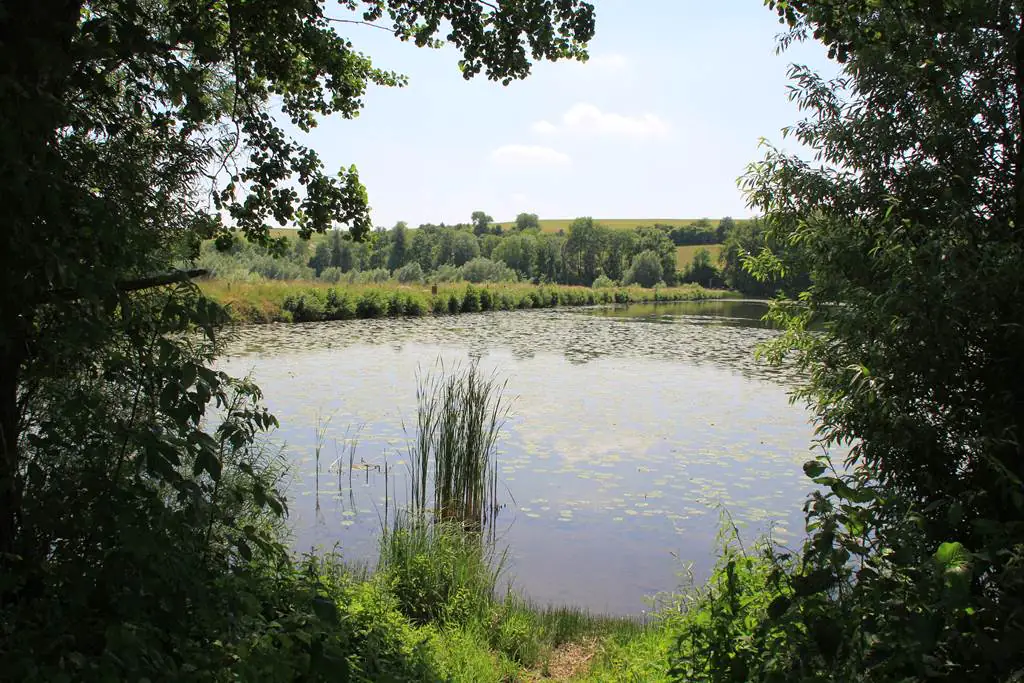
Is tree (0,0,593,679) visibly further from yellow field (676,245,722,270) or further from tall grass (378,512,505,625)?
yellow field (676,245,722,270)

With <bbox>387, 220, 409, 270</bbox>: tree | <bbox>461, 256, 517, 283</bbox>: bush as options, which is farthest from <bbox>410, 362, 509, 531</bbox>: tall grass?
<bbox>387, 220, 409, 270</bbox>: tree

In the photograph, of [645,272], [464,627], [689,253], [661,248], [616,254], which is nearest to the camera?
[464,627]

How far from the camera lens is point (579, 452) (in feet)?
31.8

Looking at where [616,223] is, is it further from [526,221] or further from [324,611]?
[324,611]

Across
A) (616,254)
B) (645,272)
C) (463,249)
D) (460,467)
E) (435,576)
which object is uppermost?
(463,249)

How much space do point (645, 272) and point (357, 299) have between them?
50.3m

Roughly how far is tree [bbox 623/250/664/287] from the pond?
54.0 meters

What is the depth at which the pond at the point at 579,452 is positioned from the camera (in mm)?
6492

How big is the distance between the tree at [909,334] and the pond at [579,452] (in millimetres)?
1363

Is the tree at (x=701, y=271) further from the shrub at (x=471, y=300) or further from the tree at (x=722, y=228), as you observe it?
the shrub at (x=471, y=300)

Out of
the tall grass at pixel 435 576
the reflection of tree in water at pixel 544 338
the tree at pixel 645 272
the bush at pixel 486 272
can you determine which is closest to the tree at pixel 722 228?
the tree at pixel 645 272

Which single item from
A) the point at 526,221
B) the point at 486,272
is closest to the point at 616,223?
the point at 526,221

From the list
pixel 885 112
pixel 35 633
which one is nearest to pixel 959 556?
pixel 35 633

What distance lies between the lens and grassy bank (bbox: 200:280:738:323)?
2359 cm
